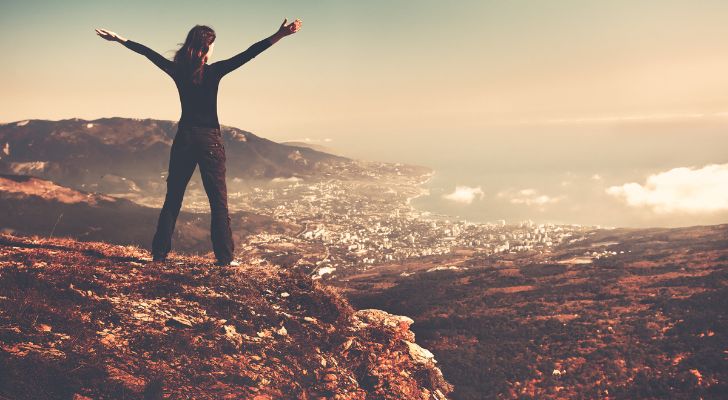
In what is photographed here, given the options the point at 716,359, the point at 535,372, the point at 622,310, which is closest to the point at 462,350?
the point at 535,372

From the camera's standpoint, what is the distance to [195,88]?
31.3ft

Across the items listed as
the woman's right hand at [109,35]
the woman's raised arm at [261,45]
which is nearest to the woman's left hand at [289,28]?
the woman's raised arm at [261,45]

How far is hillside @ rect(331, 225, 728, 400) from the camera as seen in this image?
118 feet

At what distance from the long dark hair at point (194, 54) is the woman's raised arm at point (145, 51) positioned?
0.73 feet

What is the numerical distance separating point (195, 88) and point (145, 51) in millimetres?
1497

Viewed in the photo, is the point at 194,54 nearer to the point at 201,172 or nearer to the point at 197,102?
the point at 197,102

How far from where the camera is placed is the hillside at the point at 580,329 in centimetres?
3588

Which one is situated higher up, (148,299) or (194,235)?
(148,299)

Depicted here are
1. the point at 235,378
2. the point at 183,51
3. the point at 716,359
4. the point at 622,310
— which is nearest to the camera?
the point at 235,378

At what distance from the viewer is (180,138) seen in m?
9.69

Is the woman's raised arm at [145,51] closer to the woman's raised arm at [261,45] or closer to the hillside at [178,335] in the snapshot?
the woman's raised arm at [261,45]

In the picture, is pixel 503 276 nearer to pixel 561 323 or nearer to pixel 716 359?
pixel 561 323

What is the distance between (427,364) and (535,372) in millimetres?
33350

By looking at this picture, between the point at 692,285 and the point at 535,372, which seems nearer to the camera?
the point at 535,372
